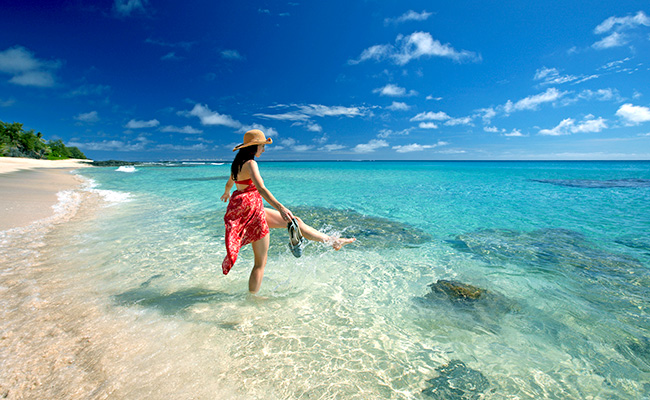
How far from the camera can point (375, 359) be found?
319 cm

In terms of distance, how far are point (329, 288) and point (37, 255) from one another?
6016mm

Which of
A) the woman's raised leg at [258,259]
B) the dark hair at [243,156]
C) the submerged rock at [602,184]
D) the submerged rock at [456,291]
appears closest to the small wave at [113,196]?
the woman's raised leg at [258,259]

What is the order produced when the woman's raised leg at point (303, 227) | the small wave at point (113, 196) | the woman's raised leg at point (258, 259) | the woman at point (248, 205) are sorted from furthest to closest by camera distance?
1. the small wave at point (113, 196)
2. the woman's raised leg at point (303, 227)
3. the woman's raised leg at point (258, 259)
4. the woman at point (248, 205)

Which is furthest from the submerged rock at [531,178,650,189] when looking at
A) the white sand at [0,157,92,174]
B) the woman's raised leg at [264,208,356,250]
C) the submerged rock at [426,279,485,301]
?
the white sand at [0,157,92,174]

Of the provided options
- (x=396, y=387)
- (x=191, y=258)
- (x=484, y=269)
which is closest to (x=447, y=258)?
(x=484, y=269)

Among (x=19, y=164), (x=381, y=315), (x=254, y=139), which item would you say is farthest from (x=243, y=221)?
(x=19, y=164)

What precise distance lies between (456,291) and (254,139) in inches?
158

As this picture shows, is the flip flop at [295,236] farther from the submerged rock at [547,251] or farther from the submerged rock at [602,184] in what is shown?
the submerged rock at [602,184]

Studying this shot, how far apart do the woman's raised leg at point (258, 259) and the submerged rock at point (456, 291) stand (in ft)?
9.11

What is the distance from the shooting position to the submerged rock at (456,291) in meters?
4.62

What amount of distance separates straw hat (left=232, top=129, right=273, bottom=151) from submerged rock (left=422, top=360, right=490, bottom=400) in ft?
10.8

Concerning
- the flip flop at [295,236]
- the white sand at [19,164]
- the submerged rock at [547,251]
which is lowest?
the submerged rock at [547,251]

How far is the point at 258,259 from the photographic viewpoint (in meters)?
4.17

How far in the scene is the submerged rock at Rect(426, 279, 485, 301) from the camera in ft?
15.2
